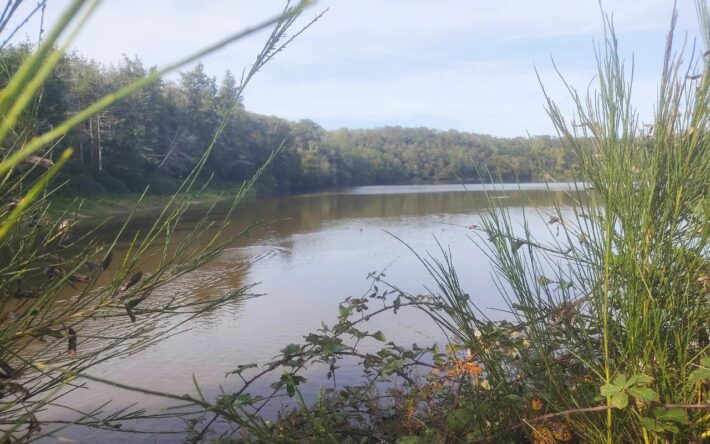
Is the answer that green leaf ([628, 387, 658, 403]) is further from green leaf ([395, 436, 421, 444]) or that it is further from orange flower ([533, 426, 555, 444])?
Answer: green leaf ([395, 436, 421, 444])

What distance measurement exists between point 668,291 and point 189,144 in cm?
3885

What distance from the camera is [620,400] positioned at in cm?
120

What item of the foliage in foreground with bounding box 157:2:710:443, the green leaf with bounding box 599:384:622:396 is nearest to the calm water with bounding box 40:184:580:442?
the foliage in foreground with bounding box 157:2:710:443

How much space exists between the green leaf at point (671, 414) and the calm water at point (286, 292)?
0.64 metres

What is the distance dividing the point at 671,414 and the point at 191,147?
129ft

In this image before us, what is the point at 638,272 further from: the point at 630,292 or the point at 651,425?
the point at 651,425

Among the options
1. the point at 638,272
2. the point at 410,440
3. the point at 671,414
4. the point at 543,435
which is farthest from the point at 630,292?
the point at 410,440

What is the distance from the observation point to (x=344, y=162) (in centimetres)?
6950

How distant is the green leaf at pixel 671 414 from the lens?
1.23 m

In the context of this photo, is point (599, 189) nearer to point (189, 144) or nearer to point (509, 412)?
point (509, 412)

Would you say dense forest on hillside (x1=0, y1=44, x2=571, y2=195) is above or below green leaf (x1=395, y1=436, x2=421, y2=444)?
above

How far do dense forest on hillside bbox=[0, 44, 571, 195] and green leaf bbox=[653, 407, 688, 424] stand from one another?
2.54ft

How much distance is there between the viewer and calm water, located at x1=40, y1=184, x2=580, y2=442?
21.1 feet

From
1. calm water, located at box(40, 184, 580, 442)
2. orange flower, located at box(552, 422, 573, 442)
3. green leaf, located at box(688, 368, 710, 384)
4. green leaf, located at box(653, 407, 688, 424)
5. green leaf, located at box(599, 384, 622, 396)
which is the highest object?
green leaf, located at box(688, 368, 710, 384)
